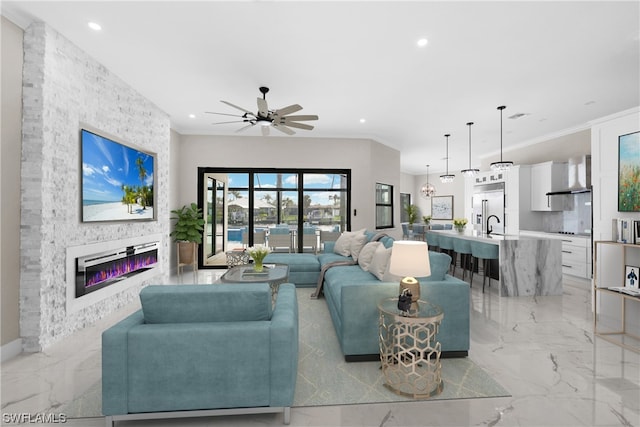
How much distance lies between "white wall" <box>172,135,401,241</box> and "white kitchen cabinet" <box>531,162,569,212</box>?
→ 11.8 feet

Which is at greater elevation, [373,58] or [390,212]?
[373,58]

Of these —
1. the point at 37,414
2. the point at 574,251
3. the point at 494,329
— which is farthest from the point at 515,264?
the point at 37,414

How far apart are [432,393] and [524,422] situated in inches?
21.1

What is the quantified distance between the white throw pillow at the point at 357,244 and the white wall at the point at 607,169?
9.42 ft

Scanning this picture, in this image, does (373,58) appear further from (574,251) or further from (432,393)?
(574,251)

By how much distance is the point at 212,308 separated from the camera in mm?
1886

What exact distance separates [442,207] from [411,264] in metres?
10.8

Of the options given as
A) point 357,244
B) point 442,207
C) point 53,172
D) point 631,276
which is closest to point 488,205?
point 442,207

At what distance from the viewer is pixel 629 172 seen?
3.38 metres

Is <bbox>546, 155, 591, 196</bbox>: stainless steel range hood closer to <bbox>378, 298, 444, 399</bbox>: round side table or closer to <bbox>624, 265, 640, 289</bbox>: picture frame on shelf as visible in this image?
<bbox>624, 265, 640, 289</bbox>: picture frame on shelf

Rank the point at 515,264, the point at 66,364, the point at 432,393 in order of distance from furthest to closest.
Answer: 1. the point at 515,264
2. the point at 66,364
3. the point at 432,393

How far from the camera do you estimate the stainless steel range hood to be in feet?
19.4

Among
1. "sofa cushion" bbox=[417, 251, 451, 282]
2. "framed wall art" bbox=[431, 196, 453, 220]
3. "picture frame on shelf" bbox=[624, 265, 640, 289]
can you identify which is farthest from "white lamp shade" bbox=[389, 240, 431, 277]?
"framed wall art" bbox=[431, 196, 453, 220]

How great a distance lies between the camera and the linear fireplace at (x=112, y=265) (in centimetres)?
352
